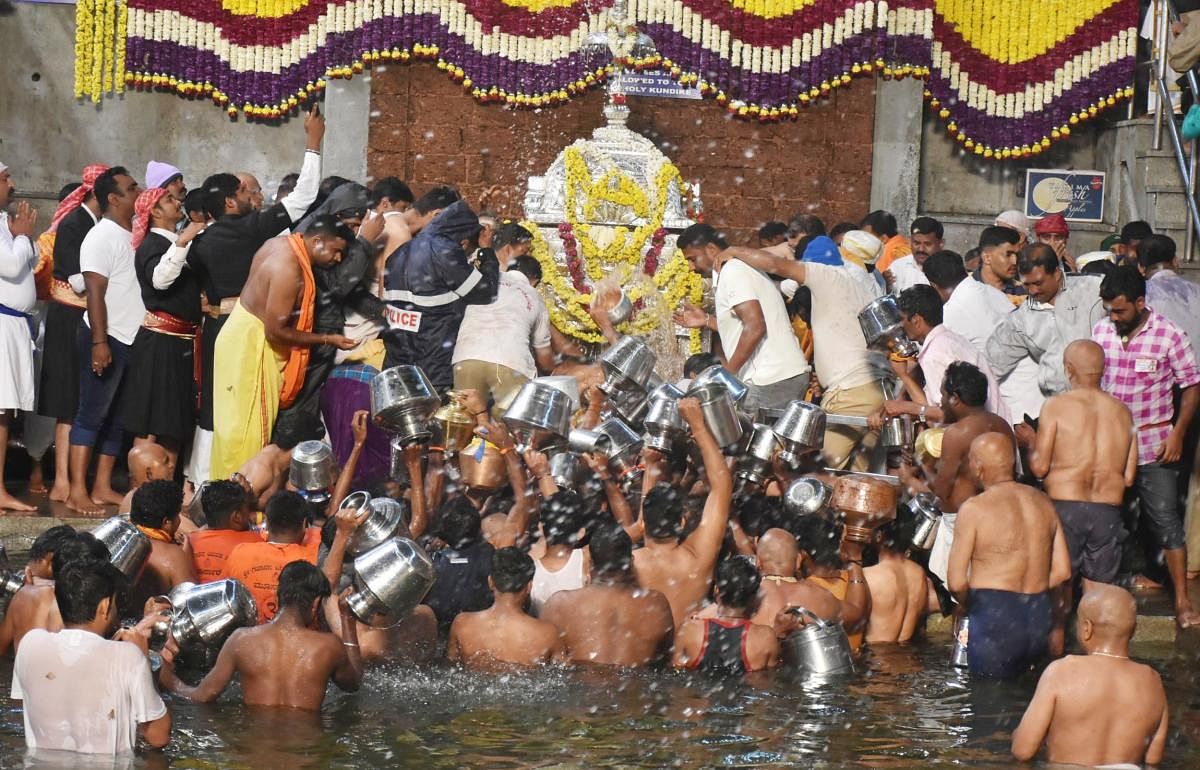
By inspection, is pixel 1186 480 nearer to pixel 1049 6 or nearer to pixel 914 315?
pixel 914 315

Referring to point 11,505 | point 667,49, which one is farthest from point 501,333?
point 667,49

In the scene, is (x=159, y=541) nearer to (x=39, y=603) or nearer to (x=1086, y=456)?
(x=39, y=603)

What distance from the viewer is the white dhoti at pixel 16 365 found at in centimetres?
915

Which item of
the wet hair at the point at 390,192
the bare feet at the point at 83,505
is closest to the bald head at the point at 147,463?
the bare feet at the point at 83,505

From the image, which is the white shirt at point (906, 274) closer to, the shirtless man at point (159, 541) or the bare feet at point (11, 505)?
the shirtless man at point (159, 541)

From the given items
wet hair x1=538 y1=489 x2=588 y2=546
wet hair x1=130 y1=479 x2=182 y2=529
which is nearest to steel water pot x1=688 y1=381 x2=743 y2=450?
wet hair x1=538 y1=489 x2=588 y2=546

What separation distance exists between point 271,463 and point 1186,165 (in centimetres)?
774

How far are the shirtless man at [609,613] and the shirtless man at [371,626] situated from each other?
528 mm

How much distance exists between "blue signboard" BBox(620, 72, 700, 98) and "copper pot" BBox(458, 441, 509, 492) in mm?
5810

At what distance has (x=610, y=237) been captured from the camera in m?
11.9

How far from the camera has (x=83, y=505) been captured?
915 centimetres

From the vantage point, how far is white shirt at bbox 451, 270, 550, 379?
365 inches

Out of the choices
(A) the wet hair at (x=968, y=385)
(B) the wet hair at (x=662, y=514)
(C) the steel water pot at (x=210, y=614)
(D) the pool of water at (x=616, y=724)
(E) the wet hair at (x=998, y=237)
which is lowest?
(D) the pool of water at (x=616, y=724)

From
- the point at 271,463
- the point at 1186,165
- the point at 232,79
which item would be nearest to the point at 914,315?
the point at 271,463
